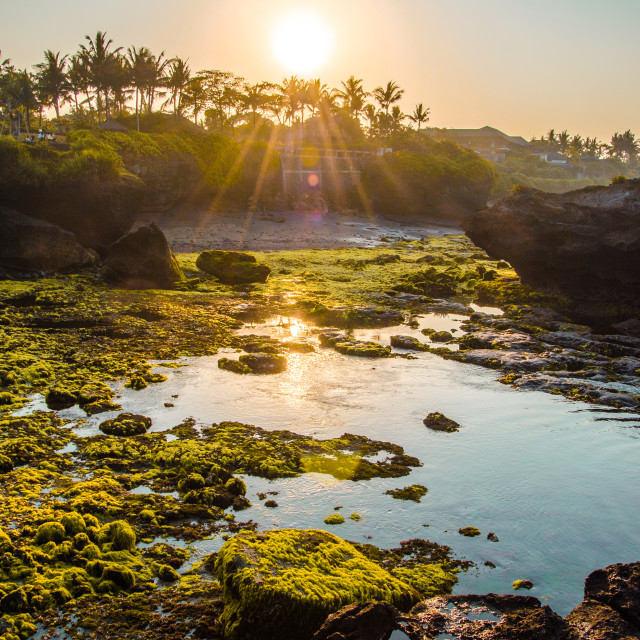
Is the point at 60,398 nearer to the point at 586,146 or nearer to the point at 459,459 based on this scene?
the point at 459,459

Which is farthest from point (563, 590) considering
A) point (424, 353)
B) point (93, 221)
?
point (93, 221)

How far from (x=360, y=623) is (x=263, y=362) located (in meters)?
9.23

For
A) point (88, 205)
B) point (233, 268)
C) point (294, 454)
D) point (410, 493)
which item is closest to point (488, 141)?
point (233, 268)

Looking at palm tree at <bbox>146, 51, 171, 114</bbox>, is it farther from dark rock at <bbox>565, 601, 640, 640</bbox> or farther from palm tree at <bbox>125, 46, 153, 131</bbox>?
dark rock at <bbox>565, 601, 640, 640</bbox>

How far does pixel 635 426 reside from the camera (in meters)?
11.1

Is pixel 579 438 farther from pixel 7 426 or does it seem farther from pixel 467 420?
pixel 7 426

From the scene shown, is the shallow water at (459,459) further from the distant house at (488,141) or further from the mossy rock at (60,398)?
the distant house at (488,141)

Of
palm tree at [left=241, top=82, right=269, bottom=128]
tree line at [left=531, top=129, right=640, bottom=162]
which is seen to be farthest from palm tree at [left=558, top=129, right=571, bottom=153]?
palm tree at [left=241, top=82, right=269, bottom=128]

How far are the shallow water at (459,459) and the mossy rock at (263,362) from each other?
0.90ft

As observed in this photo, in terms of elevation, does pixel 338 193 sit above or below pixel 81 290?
above

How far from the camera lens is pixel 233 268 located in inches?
1035

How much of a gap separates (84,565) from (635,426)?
391 inches

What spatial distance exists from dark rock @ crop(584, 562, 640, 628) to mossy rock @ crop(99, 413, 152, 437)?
7.21m

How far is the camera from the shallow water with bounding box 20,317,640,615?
22.9 ft
